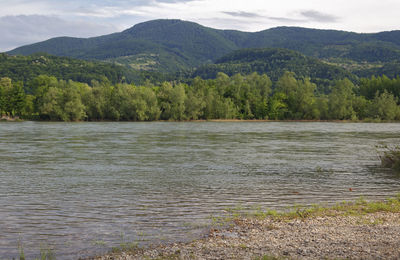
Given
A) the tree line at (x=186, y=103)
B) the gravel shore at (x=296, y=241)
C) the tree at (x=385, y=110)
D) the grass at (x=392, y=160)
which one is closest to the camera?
the gravel shore at (x=296, y=241)

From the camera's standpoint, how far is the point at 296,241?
538 inches

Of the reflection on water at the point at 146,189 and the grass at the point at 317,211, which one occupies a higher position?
the grass at the point at 317,211

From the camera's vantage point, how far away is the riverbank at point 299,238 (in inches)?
483

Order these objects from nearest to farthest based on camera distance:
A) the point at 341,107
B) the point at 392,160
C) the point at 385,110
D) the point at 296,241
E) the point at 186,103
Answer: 1. the point at 296,241
2. the point at 392,160
3. the point at 385,110
4. the point at 186,103
5. the point at 341,107

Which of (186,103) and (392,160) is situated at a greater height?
(186,103)

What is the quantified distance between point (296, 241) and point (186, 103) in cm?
13692

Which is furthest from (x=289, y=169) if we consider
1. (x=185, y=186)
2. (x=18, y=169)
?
(x=18, y=169)

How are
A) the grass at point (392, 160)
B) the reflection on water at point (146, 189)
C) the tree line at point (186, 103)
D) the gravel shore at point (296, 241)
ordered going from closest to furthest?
1. the gravel shore at point (296, 241)
2. the reflection on water at point (146, 189)
3. the grass at point (392, 160)
4. the tree line at point (186, 103)

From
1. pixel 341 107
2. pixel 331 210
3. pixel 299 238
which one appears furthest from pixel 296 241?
pixel 341 107

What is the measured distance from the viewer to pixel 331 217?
1730 centimetres

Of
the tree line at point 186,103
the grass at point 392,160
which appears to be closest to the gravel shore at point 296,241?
the grass at point 392,160

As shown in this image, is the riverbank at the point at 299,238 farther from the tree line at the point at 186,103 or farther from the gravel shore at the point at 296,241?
the tree line at the point at 186,103

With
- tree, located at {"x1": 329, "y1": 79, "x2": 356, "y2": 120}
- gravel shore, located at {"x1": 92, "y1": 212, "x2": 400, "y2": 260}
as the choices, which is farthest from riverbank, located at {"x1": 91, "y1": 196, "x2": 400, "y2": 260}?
tree, located at {"x1": 329, "y1": 79, "x2": 356, "y2": 120}

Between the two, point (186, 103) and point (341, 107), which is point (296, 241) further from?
point (341, 107)
